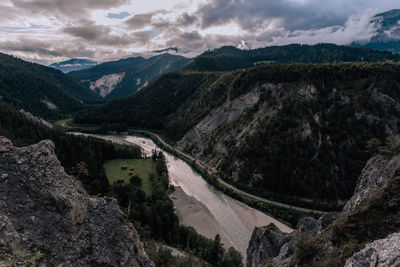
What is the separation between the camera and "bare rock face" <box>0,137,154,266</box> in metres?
11.7

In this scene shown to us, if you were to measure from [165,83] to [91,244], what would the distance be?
152011 mm

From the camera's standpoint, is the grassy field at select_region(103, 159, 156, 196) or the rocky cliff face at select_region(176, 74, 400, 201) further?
the grassy field at select_region(103, 159, 156, 196)

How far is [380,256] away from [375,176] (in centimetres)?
1770

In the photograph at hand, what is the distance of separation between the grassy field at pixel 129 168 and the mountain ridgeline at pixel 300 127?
2055cm

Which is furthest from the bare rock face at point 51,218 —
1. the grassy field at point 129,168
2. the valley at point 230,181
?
the grassy field at point 129,168

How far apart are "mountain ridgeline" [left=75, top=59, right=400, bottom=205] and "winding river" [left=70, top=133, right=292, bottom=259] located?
279 inches

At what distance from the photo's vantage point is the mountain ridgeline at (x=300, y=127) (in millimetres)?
58719

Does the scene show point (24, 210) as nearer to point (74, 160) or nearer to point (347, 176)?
point (74, 160)

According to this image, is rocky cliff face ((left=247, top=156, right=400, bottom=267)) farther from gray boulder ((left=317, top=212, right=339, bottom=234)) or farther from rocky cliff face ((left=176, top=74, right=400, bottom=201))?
rocky cliff face ((left=176, top=74, right=400, bottom=201))

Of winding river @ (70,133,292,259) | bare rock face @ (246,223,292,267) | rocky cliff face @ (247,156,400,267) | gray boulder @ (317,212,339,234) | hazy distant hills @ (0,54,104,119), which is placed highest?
hazy distant hills @ (0,54,104,119)

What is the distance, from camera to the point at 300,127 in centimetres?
6644

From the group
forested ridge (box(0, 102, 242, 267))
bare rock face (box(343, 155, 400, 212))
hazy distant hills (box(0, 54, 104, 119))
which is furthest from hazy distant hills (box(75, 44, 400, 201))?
hazy distant hills (box(0, 54, 104, 119))

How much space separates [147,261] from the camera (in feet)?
55.1

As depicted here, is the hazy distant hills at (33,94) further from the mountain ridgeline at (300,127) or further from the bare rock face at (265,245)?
the bare rock face at (265,245)
